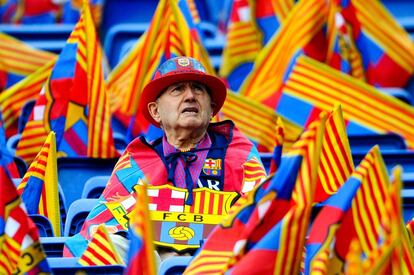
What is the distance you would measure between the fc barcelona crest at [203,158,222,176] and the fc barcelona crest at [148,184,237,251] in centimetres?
17

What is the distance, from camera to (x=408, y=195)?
25.3 ft

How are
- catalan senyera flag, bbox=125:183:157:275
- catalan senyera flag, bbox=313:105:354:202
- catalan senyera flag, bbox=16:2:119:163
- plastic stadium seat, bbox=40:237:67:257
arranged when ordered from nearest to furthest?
1. catalan senyera flag, bbox=125:183:157:275
2. plastic stadium seat, bbox=40:237:67:257
3. catalan senyera flag, bbox=313:105:354:202
4. catalan senyera flag, bbox=16:2:119:163

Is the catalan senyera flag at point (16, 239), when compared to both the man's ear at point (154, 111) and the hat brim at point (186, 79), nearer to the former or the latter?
the hat brim at point (186, 79)

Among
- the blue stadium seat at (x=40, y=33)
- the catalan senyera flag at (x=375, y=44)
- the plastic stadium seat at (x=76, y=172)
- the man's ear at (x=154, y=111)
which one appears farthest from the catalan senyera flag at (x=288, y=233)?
the blue stadium seat at (x=40, y=33)

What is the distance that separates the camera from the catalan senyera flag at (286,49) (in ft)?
31.1

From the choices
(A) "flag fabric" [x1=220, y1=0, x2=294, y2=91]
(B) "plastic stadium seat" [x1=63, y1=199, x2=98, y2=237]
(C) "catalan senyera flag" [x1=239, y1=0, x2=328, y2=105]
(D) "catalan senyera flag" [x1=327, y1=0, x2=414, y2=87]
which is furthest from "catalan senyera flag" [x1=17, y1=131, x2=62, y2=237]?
(D) "catalan senyera flag" [x1=327, y1=0, x2=414, y2=87]

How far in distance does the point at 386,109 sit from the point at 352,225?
2627mm

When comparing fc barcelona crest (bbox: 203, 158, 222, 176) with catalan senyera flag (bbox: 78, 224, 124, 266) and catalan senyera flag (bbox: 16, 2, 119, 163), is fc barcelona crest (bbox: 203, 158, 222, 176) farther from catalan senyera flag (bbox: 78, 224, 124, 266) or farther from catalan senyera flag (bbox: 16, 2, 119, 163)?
catalan senyera flag (bbox: 16, 2, 119, 163)

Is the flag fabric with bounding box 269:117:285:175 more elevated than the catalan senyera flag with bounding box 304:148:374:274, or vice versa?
the flag fabric with bounding box 269:117:285:175

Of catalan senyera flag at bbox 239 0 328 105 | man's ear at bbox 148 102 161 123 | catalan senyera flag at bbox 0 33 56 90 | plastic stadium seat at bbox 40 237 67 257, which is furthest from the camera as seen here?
catalan senyera flag at bbox 0 33 56 90

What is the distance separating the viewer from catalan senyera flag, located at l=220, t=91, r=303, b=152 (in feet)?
29.4

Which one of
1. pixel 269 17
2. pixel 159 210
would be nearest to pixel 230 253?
pixel 159 210

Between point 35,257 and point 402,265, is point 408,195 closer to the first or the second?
point 402,265

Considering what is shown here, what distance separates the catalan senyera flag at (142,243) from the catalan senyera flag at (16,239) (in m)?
0.31
